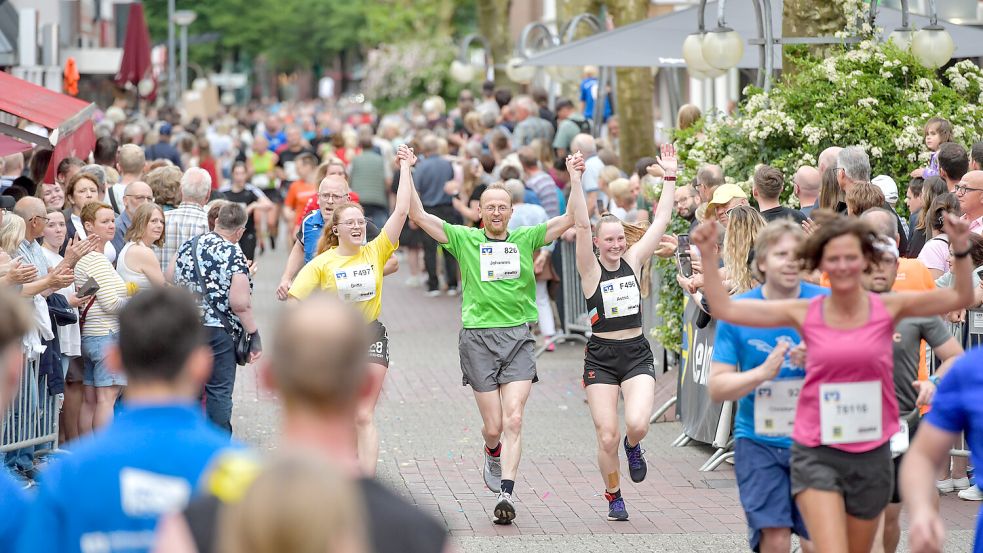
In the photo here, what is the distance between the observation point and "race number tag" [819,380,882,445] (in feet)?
17.0

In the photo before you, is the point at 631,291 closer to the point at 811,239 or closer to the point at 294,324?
the point at 811,239

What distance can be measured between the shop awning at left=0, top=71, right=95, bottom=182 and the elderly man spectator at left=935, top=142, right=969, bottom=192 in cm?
642

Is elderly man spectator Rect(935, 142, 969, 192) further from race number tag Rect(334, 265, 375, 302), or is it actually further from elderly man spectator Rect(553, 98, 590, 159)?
elderly man spectator Rect(553, 98, 590, 159)

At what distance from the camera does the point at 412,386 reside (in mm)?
13273

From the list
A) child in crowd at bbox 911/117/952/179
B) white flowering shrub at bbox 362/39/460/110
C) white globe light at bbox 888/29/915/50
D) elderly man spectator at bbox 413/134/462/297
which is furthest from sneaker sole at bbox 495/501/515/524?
white flowering shrub at bbox 362/39/460/110

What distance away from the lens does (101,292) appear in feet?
30.5

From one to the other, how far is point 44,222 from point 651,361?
149 inches

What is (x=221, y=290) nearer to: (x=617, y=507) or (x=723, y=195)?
(x=617, y=507)

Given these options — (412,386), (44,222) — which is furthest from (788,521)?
(412,386)

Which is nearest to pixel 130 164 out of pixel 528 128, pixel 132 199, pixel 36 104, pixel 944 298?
pixel 36 104

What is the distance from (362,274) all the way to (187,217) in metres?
2.64

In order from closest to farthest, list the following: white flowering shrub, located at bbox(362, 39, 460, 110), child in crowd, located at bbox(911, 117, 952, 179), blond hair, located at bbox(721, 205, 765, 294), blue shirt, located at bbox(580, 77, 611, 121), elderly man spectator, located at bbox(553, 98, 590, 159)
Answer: blond hair, located at bbox(721, 205, 765, 294)
child in crowd, located at bbox(911, 117, 952, 179)
elderly man spectator, located at bbox(553, 98, 590, 159)
blue shirt, located at bbox(580, 77, 611, 121)
white flowering shrub, located at bbox(362, 39, 460, 110)

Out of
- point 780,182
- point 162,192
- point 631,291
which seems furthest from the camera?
point 162,192

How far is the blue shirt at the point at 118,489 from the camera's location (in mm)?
3297
